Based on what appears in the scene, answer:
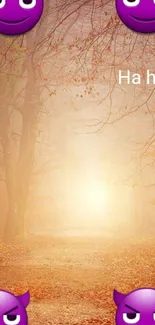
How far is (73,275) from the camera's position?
715 inches

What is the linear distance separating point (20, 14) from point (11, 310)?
352 centimetres

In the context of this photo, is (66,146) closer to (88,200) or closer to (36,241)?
(88,200)

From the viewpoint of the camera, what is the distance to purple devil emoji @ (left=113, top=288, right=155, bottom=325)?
6660 millimetres

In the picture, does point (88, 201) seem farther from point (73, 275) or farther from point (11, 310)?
point (11, 310)

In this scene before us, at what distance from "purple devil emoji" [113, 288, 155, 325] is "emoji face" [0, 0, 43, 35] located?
346 cm

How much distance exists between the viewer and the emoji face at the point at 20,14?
6.50 metres

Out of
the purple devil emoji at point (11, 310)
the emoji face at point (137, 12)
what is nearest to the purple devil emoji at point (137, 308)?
the purple devil emoji at point (11, 310)

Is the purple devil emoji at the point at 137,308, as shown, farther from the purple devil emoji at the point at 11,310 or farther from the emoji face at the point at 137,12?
the emoji face at the point at 137,12

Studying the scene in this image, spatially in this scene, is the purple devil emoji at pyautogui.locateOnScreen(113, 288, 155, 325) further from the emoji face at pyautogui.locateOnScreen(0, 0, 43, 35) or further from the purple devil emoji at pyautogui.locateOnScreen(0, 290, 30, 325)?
the emoji face at pyautogui.locateOnScreen(0, 0, 43, 35)

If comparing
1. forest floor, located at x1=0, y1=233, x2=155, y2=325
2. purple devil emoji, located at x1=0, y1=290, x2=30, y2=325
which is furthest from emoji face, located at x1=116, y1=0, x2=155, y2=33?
forest floor, located at x1=0, y1=233, x2=155, y2=325

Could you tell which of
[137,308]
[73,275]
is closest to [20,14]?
[137,308]

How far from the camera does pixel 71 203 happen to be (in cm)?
4031

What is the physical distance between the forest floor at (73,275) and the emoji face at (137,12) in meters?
6.59

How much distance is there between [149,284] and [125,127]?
25.5 m
